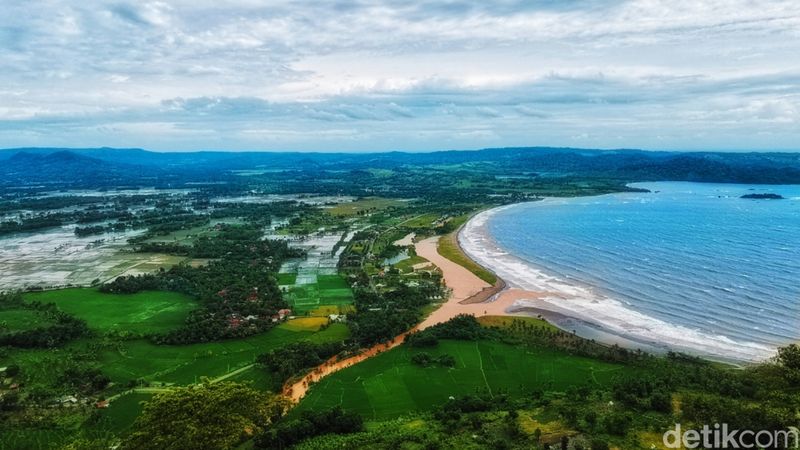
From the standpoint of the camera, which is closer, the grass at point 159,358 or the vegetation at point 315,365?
the vegetation at point 315,365

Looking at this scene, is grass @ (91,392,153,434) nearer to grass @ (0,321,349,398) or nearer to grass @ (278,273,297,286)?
grass @ (0,321,349,398)

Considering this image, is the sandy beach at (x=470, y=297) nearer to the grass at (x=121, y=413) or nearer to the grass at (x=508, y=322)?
the grass at (x=508, y=322)

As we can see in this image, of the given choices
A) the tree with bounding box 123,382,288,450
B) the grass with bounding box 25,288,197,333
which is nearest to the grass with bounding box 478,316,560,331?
the tree with bounding box 123,382,288,450

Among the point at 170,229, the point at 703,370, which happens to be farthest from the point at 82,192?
the point at 703,370

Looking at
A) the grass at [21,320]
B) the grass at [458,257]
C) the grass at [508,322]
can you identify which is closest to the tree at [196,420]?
the grass at [508,322]

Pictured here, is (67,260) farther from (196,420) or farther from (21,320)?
(196,420)

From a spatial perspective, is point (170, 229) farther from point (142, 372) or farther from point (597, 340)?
point (597, 340)

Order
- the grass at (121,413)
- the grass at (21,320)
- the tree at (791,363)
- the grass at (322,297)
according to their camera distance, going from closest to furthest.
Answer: the tree at (791,363), the grass at (121,413), the grass at (21,320), the grass at (322,297)
